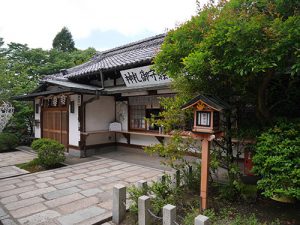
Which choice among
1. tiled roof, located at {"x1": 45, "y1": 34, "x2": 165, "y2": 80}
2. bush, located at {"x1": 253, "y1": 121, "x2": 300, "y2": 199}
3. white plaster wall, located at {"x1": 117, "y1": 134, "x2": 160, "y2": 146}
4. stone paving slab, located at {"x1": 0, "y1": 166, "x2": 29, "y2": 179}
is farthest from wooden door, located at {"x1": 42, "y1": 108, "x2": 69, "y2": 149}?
bush, located at {"x1": 253, "y1": 121, "x2": 300, "y2": 199}

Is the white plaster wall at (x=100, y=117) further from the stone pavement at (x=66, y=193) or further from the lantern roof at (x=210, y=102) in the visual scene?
→ the lantern roof at (x=210, y=102)

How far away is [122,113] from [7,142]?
678 centimetres

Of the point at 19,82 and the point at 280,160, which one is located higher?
the point at 19,82

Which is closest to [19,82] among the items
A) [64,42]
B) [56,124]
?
[56,124]

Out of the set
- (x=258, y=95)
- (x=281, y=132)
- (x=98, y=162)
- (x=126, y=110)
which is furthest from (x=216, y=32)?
(x=126, y=110)

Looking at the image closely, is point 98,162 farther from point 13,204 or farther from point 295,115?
point 295,115

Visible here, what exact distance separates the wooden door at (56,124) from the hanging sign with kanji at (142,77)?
406 centimetres

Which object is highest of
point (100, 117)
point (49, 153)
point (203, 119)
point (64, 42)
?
point (64, 42)

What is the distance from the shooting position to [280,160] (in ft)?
10.9

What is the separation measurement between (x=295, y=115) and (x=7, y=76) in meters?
14.5

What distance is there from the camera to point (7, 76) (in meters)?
13.1

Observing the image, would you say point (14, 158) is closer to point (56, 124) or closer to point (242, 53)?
point (56, 124)

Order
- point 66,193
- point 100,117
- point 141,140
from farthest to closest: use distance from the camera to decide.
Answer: point 100,117, point 141,140, point 66,193

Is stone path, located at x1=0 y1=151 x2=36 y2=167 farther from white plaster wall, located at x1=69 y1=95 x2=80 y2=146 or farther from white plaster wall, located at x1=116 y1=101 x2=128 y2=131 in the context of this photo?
white plaster wall, located at x1=116 y1=101 x2=128 y2=131
